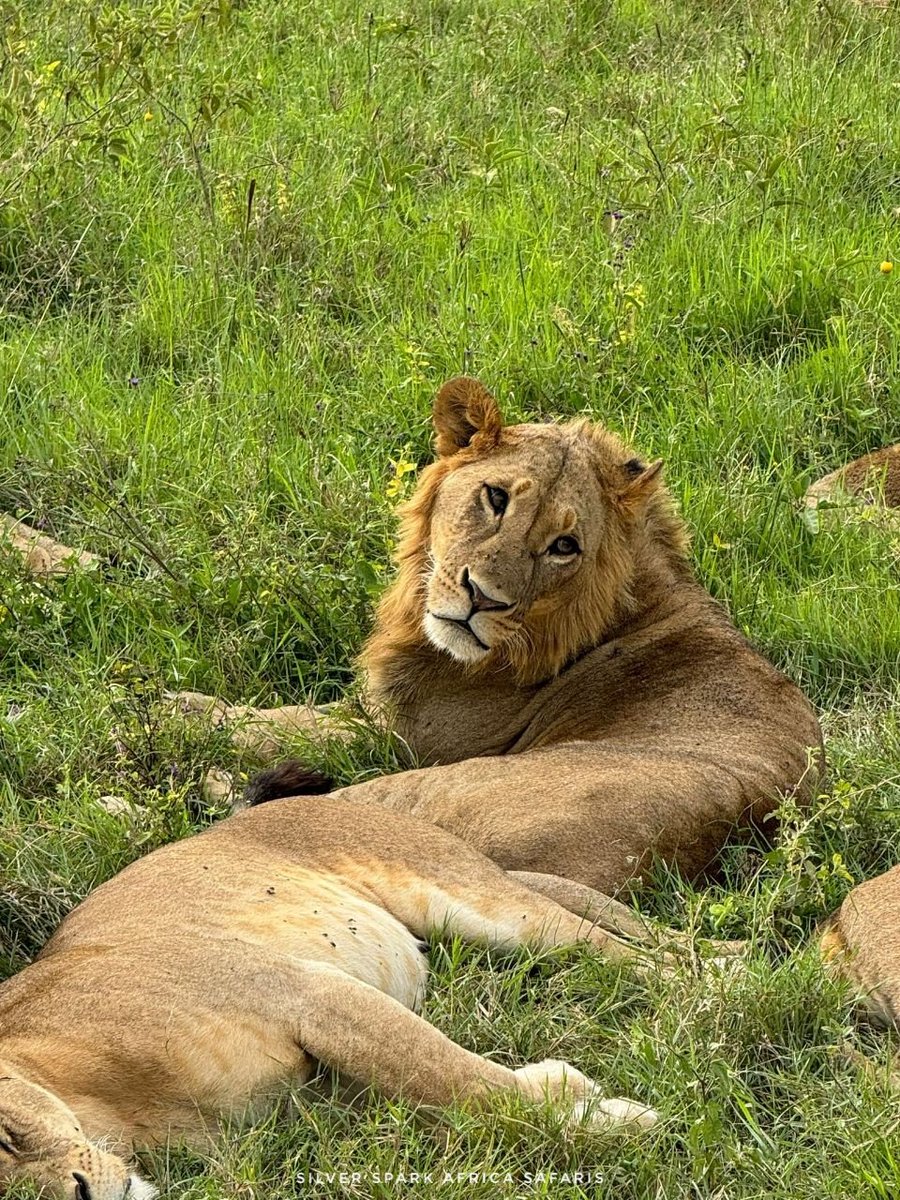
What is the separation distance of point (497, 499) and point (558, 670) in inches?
18.5

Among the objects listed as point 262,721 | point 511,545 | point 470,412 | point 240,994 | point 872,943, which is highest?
point 470,412

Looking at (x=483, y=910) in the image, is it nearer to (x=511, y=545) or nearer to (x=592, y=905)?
(x=592, y=905)

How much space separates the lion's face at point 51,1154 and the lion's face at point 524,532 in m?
1.91

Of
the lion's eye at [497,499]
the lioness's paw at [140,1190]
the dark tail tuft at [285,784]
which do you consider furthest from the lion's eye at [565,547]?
the lioness's paw at [140,1190]

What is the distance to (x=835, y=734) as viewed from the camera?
488 centimetres

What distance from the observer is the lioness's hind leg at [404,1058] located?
3270mm

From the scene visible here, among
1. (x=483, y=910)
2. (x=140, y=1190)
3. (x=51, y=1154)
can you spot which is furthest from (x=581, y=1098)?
(x=51, y=1154)

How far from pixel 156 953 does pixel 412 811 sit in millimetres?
978

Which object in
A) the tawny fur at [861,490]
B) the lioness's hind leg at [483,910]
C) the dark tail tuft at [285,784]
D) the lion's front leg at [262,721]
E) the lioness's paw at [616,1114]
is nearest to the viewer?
the lioness's paw at [616,1114]

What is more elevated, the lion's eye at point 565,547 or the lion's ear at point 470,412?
the lion's ear at point 470,412

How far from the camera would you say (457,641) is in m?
4.66

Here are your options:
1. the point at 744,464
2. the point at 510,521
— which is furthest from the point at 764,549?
the point at 510,521

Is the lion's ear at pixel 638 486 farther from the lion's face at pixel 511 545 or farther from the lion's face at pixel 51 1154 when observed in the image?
the lion's face at pixel 51 1154

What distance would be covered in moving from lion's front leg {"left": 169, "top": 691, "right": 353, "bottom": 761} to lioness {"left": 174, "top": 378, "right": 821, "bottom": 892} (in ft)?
0.03
